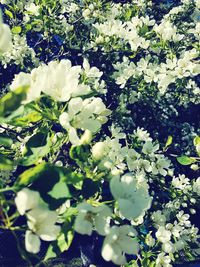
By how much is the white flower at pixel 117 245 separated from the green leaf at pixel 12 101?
14.2 inches

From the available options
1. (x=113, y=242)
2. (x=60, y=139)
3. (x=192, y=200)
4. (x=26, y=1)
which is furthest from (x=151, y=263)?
(x=26, y=1)

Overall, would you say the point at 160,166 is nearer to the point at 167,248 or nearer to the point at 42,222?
the point at 167,248

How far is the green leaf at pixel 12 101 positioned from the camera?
3.42 ft

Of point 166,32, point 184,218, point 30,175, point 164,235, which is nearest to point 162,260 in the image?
point 164,235

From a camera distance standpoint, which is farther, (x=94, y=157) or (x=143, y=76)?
(x=143, y=76)

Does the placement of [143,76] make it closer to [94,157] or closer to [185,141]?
[185,141]

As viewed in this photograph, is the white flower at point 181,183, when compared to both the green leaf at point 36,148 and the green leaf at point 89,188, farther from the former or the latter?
the green leaf at point 89,188

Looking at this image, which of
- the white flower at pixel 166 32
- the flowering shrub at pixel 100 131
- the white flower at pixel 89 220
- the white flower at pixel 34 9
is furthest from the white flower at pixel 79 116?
the white flower at pixel 34 9

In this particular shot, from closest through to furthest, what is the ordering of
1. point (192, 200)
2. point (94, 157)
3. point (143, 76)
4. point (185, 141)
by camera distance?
point (94, 157)
point (192, 200)
point (143, 76)
point (185, 141)

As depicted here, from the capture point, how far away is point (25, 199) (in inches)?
40.4

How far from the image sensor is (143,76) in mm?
4582

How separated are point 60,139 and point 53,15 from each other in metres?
3.78

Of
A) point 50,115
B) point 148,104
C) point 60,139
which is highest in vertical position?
point 50,115

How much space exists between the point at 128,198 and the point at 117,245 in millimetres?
111
